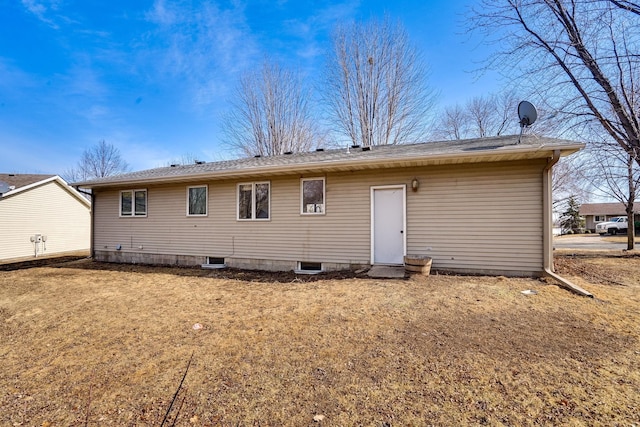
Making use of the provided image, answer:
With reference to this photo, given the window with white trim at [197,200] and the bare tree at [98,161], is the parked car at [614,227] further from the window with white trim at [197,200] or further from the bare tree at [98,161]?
the bare tree at [98,161]

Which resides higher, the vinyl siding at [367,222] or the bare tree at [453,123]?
the bare tree at [453,123]

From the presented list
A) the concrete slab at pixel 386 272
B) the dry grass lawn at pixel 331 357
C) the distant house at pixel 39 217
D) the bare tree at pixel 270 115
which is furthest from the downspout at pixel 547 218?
the distant house at pixel 39 217

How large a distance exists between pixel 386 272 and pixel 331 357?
3761 mm

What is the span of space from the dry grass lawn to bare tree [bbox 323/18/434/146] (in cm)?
1278

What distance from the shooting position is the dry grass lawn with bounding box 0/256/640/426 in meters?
2.07

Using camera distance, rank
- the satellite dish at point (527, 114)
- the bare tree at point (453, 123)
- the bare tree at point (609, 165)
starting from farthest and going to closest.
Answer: the bare tree at point (453, 123), the bare tree at point (609, 165), the satellite dish at point (527, 114)

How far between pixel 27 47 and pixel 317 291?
14.6 m

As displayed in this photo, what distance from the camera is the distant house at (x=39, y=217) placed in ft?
44.5

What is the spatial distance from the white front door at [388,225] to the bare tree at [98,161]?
1206 inches

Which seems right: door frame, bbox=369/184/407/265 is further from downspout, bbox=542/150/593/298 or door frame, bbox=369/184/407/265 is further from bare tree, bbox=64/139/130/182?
bare tree, bbox=64/139/130/182

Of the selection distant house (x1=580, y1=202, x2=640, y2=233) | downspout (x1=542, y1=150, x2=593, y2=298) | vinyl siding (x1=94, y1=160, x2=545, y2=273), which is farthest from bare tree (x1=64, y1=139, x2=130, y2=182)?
distant house (x1=580, y1=202, x2=640, y2=233)

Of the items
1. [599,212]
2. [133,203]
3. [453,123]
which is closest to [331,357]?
[133,203]

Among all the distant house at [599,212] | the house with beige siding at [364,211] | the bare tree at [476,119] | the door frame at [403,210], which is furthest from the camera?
the distant house at [599,212]

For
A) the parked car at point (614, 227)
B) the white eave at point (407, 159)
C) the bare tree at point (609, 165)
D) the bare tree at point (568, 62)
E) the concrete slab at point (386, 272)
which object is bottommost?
the concrete slab at point (386, 272)
